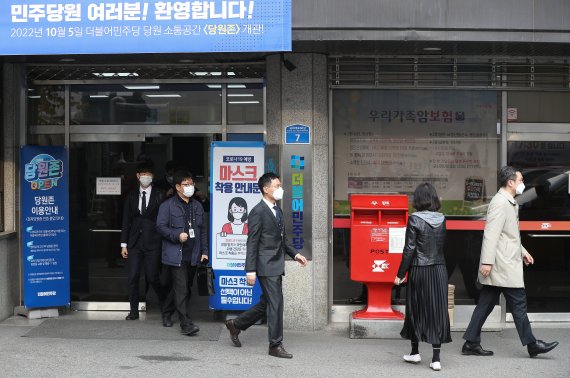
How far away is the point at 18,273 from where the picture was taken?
9.62 m

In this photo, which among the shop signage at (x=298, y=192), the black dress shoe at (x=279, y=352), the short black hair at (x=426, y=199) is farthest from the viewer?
the shop signage at (x=298, y=192)

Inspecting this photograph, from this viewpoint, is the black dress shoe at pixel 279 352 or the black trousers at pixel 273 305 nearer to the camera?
the black trousers at pixel 273 305

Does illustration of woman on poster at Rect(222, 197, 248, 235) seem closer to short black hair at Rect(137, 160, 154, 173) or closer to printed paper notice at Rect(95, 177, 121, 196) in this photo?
short black hair at Rect(137, 160, 154, 173)

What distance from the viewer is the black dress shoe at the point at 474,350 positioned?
796 centimetres

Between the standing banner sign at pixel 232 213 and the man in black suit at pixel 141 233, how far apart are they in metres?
0.70

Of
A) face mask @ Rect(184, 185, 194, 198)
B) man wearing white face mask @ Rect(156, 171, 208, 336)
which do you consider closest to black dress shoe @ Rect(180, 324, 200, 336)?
man wearing white face mask @ Rect(156, 171, 208, 336)

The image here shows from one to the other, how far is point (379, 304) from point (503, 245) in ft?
5.25

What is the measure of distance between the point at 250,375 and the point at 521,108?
4.49m

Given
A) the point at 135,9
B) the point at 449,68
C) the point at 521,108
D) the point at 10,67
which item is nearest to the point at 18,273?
the point at 10,67

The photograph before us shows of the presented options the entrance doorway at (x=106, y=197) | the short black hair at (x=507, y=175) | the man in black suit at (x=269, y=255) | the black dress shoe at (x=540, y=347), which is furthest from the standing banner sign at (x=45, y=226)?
the black dress shoe at (x=540, y=347)

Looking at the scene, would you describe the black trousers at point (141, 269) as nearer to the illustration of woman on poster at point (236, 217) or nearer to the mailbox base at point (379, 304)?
the illustration of woman on poster at point (236, 217)

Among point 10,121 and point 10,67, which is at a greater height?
point 10,67

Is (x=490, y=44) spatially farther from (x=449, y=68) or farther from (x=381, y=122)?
(x=381, y=122)

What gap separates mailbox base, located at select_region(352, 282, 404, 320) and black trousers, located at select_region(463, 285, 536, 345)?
3.13 ft
